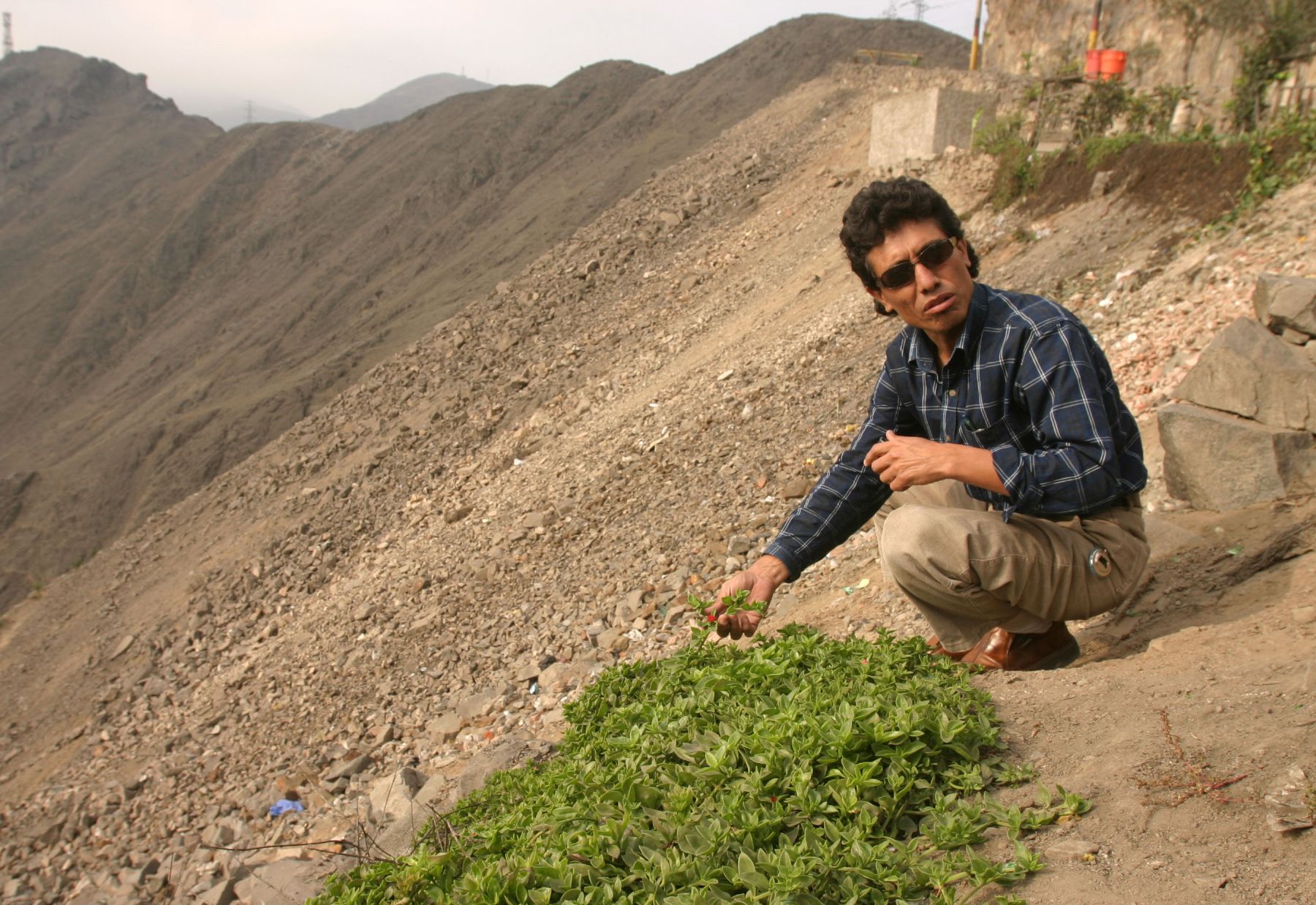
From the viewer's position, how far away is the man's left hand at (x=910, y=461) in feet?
8.21

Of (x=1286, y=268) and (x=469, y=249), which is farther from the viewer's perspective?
(x=469, y=249)

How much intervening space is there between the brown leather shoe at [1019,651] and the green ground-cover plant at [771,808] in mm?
243

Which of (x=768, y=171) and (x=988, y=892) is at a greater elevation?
(x=768, y=171)

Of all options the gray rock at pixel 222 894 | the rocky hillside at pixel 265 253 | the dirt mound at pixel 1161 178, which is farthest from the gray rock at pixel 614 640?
the rocky hillside at pixel 265 253

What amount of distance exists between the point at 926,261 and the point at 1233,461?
212cm

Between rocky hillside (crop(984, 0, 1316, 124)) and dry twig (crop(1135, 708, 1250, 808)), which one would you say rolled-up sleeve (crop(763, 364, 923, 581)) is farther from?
rocky hillside (crop(984, 0, 1316, 124))

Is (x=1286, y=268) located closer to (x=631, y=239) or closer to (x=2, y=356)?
(x=631, y=239)

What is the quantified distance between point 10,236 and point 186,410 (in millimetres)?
15838

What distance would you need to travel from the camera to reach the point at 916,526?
2.67 meters

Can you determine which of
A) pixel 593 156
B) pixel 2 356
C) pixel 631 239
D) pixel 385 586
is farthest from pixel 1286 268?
pixel 2 356

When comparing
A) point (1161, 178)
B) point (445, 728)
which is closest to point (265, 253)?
point (445, 728)

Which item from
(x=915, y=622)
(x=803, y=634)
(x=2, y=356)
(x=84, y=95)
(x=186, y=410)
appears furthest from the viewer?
(x=84, y=95)

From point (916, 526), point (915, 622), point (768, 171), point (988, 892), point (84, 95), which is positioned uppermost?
point (84, 95)

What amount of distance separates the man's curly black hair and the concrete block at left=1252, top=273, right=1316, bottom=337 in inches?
108
